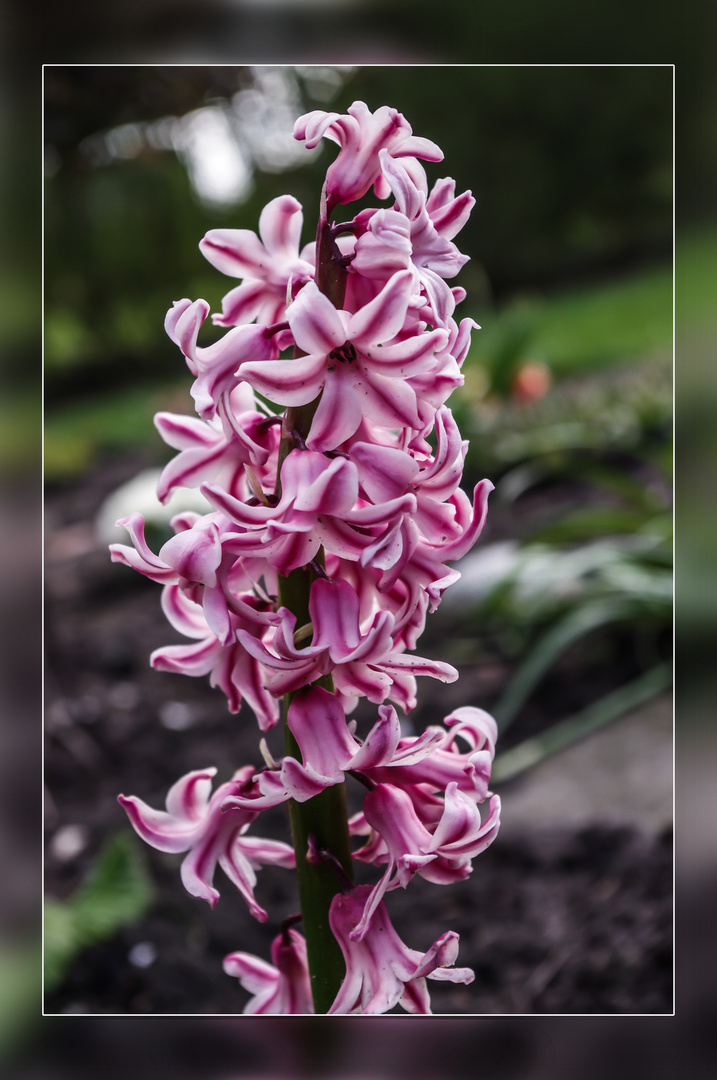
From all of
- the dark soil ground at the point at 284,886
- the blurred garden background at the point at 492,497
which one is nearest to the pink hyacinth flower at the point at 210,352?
the blurred garden background at the point at 492,497

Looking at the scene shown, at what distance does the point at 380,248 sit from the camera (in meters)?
0.38

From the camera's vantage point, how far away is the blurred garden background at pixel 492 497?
3.35 ft

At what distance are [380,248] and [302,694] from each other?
7.8 inches

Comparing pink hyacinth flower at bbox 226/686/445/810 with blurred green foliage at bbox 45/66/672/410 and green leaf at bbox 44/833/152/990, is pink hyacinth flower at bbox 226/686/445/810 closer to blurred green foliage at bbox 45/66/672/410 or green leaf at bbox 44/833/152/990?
green leaf at bbox 44/833/152/990

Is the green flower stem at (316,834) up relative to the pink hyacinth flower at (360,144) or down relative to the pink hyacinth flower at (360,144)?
down

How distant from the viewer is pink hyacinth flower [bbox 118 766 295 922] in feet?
1.46

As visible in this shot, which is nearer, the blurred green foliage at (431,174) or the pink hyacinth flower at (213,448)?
the pink hyacinth flower at (213,448)

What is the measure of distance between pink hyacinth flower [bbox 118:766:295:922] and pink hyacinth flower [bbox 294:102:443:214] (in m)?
0.28

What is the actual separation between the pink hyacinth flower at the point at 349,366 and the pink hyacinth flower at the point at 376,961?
0.73 feet

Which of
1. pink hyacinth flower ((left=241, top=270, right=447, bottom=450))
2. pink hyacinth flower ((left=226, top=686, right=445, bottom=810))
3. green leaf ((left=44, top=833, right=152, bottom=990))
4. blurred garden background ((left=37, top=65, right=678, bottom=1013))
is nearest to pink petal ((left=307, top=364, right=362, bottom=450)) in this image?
pink hyacinth flower ((left=241, top=270, right=447, bottom=450))

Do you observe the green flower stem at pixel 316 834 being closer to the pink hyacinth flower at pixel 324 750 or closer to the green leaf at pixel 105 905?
the pink hyacinth flower at pixel 324 750
